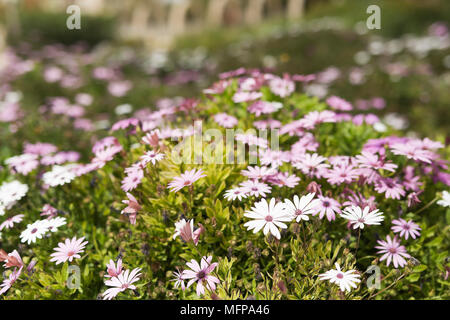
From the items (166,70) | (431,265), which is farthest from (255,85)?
(166,70)

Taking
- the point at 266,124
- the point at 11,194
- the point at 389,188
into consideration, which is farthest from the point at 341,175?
the point at 11,194

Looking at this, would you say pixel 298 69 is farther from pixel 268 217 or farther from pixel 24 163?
pixel 268 217

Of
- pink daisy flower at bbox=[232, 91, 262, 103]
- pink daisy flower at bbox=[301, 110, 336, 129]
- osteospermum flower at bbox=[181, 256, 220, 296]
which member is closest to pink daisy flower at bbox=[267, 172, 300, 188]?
pink daisy flower at bbox=[301, 110, 336, 129]

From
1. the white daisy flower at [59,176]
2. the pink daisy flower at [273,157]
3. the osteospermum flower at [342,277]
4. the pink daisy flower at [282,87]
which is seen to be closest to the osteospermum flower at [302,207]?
the osteospermum flower at [342,277]

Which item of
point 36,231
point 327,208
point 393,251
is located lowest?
point 393,251

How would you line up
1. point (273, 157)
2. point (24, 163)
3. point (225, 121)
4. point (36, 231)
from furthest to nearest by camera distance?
point (24, 163) → point (225, 121) → point (273, 157) → point (36, 231)

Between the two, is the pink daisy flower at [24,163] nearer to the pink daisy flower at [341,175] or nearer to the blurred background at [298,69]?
the blurred background at [298,69]

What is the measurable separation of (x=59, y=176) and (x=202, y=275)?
47.2 inches

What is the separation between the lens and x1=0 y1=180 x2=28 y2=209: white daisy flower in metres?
2.06

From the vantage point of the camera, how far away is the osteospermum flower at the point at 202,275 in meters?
1.50

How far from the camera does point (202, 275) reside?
61.4 inches
